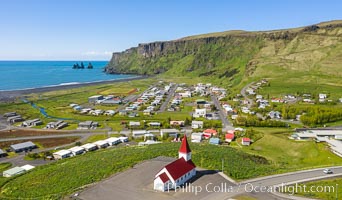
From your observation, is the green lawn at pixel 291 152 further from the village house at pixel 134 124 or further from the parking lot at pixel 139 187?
the village house at pixel 134 124

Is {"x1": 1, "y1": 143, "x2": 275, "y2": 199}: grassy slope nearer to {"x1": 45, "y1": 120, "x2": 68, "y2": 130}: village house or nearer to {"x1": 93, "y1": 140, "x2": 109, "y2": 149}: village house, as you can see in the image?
{"x1": 93, "y1": 140, "x2": 109, "y2": 149}: village house

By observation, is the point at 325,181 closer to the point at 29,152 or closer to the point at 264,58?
the point at 29,152

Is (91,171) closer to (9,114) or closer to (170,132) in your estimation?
(170,132)

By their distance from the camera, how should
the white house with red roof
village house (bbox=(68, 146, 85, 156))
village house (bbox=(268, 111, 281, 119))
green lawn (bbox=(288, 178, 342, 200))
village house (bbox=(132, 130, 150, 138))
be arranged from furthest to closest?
village house (bbox=(268, 111, 281, 119)) < village house (bbox=(132, 130, 150, 138)) < village house (bbox=(68, 146, 85, 156)) < the white house with red roof < green lawn (bbox=(288, 178, 342, 200))

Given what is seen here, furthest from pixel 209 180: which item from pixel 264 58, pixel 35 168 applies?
pixel 264 58

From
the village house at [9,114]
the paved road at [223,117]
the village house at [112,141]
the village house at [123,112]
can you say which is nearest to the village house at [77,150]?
the village house at [112,141]

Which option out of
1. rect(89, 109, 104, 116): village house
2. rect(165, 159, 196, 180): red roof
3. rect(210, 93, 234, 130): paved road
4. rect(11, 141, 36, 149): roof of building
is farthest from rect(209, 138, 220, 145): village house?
rect(89, 109, 104, 116): village house

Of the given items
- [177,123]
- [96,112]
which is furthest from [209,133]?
[96,112]
